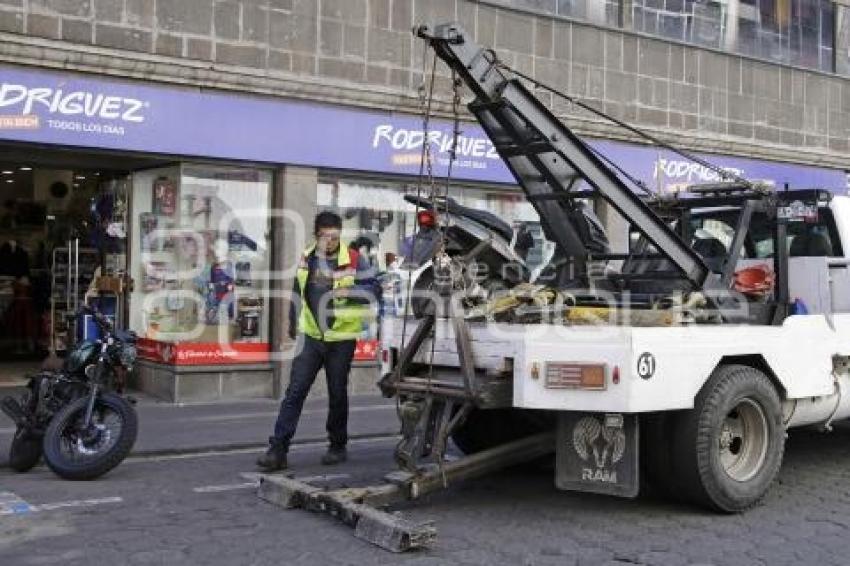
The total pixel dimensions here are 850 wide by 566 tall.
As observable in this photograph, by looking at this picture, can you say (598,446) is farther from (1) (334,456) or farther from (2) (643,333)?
(1) (334,456)

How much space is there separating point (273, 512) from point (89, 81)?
20.0 feet

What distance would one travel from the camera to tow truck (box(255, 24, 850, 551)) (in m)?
5.77

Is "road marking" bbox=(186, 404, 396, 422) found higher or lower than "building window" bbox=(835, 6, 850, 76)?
lower

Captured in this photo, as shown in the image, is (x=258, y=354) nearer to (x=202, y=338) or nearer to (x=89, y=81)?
(x=202, y=338)

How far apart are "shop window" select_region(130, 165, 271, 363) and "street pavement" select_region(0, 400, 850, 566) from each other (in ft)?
13.9

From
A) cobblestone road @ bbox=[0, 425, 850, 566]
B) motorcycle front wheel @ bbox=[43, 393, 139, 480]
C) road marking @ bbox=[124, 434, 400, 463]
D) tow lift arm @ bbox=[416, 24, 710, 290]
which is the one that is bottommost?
cobblestone road @ bbox=[0, 425, 850, 566]

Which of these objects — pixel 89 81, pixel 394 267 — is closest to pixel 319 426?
pixel 394 267

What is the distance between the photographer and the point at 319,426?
9820 mm

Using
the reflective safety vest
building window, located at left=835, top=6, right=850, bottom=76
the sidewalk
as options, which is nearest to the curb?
the sidewalk

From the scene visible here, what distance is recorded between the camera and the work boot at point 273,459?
7.48 meters

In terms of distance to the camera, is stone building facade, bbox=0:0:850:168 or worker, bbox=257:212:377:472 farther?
stone building facade, bbox=0:0:850:168

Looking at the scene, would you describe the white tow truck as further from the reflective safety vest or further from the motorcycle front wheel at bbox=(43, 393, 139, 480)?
the motorcycle front wheel at bbox=(43, 393, 139, 480)

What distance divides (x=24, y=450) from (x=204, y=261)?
15.2ft

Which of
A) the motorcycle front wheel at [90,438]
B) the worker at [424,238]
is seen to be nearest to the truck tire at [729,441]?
the worker at [424,238]
